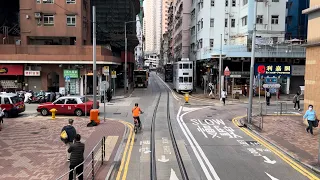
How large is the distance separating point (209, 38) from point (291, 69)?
12376mm

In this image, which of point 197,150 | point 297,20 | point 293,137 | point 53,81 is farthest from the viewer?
point 297,20

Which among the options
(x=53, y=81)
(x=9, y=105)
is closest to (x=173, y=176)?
(x=9, y=105)

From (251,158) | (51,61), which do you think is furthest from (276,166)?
(51,61)

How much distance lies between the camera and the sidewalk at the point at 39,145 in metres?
10.6

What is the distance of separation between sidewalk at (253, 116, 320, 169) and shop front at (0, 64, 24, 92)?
26.3 metres

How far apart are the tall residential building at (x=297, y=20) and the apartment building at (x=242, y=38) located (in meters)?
7.83

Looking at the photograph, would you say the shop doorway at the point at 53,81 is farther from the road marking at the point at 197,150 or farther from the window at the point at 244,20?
the window at the point at 244,20

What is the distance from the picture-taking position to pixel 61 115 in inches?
943

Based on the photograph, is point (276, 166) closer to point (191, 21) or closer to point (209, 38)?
point (209, 38)

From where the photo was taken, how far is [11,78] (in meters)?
36.7

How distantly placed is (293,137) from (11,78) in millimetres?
30747

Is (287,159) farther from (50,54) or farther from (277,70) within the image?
(277,70)

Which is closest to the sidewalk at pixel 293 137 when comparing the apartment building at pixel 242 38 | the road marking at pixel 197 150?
the road marking at pixel 197 150

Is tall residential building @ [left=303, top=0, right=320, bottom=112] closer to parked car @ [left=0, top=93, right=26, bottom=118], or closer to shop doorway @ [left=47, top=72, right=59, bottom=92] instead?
parked car @ [left=0, top=93, right=26, bottom=118]
